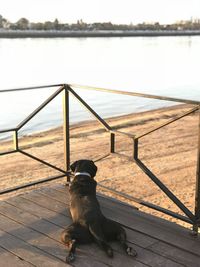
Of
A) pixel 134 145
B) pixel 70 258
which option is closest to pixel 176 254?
pixel 70 258

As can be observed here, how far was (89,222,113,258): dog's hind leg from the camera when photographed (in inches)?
131

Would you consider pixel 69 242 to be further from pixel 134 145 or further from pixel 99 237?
pixel 134 145

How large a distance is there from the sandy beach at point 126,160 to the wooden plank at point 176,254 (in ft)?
7.74

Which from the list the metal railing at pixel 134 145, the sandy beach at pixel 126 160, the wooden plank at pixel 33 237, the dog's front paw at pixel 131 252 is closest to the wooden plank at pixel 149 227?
the metal railing at pixel 134 145

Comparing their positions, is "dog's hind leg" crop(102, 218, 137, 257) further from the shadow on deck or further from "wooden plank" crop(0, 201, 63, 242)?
"wooden plank" crop(0, 201, 63, 242)

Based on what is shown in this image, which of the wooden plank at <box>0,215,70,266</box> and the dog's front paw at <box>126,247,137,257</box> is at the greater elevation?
the dog's front paw at <box>126,247,137,257</box>

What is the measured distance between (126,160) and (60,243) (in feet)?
11.2

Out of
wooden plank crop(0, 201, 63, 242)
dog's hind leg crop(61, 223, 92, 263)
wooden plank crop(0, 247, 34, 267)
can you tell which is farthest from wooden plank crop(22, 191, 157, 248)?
wooden plank crop(0, 247, 34, 267)

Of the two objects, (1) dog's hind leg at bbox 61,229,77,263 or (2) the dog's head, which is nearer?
(1) dog's hind leg at bbox 61,229,77,263

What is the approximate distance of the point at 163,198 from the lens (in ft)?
21.6

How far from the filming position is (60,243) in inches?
140

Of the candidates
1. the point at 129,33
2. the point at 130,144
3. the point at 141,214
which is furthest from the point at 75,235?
the point at 129,33

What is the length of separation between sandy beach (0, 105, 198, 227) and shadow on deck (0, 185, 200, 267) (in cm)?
193

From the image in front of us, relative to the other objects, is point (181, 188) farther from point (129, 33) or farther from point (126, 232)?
point (129, 33)
